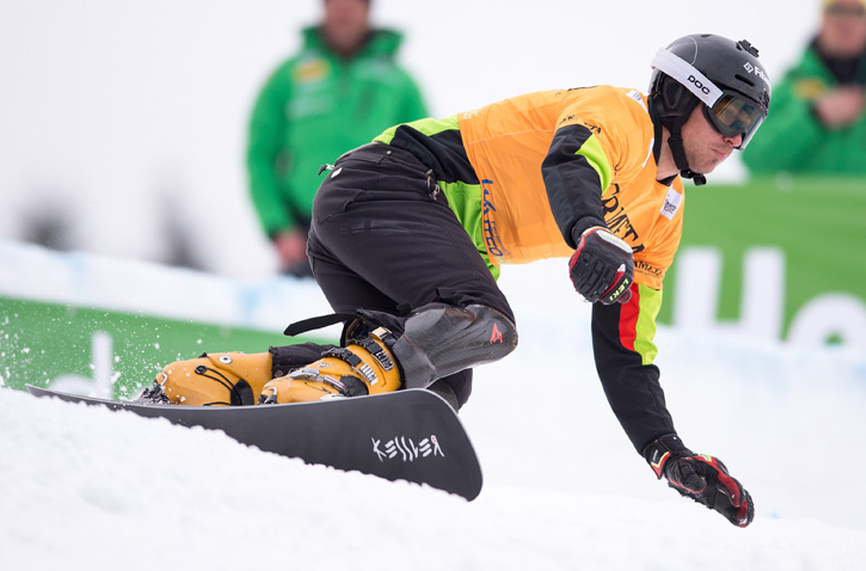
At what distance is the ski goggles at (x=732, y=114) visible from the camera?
2.74 meters

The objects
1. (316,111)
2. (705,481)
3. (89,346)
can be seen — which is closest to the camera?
(705,481)

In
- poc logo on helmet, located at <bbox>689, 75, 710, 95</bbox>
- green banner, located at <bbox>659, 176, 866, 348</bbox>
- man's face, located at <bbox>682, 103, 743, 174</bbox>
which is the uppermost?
poc logo on helmet, located at <bbox>689, 75, 710, 95</bbox>

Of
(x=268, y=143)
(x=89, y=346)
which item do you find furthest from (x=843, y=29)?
(x=89, y=346)

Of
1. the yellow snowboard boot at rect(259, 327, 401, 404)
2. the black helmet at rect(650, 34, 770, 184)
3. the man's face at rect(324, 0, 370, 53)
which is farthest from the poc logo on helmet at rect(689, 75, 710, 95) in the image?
the man's face at rect(324, 0, 370, 53)

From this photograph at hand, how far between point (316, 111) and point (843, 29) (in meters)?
3.13

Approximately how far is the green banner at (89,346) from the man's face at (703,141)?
2.25 m

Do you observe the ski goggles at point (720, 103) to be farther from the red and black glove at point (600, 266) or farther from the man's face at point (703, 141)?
the red and black glove at point (600, 266)

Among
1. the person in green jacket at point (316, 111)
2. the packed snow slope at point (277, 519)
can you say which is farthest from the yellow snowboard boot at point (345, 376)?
the person in green jacket at point (316, 111)

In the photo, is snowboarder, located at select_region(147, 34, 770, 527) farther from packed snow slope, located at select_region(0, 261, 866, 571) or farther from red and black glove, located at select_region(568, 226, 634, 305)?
packed snow slope, located at select_region(0, 261, 866, 571)

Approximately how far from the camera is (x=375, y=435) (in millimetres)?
2230

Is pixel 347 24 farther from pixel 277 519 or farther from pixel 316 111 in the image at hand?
pixel 277 519

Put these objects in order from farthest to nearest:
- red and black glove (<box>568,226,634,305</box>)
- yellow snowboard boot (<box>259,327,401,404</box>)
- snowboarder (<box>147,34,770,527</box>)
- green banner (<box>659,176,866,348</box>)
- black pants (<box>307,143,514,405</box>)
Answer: green banner (<box>659,176,866,348</box>), black pants (<box>307,143,514,405</box>), snowboarder (<box>147,34,770,527</box>), yellow snowboard boot (<box>259,327,401,404</box>), red and black glove (<box>568,226,634,305</box>)

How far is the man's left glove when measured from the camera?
2643 millimetres

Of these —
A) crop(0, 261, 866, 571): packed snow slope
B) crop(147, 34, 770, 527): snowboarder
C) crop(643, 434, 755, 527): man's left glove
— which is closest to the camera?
crop(0, 261, 866, 571): packed snow slope
